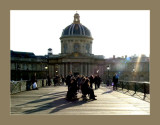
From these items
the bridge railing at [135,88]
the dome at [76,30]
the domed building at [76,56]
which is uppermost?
the dome at [76,30]

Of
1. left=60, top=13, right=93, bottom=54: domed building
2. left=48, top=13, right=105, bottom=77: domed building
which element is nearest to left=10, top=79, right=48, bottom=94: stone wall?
left=48, top=13, right=105, bottom=77: domed building

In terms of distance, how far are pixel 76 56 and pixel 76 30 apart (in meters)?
11.8

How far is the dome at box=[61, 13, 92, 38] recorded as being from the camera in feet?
304

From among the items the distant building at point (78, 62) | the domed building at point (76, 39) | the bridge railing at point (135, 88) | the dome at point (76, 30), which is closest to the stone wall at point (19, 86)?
the bridge railing at point (135, 88)

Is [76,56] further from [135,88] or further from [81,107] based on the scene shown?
[81,107]

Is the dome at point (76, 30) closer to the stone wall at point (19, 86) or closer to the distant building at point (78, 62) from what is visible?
the distant building at point (78, 62)

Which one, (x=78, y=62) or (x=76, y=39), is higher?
(x=76, y=39)

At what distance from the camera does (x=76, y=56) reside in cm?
8675

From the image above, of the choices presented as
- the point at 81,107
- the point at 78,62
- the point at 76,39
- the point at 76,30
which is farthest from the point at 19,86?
the point at 76,30

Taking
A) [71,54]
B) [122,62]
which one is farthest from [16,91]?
[122,62]

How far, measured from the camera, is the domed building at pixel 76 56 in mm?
88000

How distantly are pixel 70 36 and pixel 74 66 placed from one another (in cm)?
1181

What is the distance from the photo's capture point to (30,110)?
45.5 feet

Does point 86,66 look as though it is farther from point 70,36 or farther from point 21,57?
point 21,57
